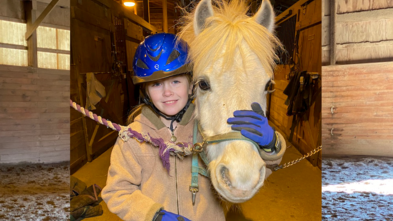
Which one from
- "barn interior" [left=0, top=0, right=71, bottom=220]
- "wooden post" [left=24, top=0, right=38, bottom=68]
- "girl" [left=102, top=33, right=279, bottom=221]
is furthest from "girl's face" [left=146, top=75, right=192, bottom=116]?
"wooden post" [left=24, top=0, right=38, bottom=68]

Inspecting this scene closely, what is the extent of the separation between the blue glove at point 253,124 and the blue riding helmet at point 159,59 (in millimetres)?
238

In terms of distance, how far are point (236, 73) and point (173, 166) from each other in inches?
14.8

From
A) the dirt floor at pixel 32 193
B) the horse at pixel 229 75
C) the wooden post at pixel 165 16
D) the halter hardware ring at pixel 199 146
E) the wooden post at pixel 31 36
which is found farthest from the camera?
the dirt floor at pixel 32 193

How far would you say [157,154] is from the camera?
2.75 ft

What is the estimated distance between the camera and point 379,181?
1353mm

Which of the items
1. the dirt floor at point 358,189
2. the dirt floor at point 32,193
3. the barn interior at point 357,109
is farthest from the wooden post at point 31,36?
the dirt floor at point 358,189

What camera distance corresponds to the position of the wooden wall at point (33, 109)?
121 cm

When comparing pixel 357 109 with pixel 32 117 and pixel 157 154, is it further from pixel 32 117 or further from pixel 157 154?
pixel 32 117

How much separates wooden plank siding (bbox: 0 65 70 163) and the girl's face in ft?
1.98

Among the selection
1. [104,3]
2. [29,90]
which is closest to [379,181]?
[104,3]

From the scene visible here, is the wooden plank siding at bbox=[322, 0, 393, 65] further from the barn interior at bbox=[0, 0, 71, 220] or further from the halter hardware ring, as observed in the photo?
the barn interior at bbox=[0, 0, 71, 220]

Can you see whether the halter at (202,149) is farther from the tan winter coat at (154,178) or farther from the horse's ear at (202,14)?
the horse's ear at (202,14)

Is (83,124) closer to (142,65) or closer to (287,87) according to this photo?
(142,65)

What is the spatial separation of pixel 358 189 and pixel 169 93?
4.40 ft
